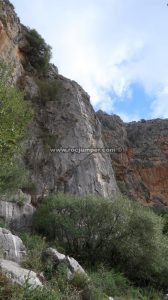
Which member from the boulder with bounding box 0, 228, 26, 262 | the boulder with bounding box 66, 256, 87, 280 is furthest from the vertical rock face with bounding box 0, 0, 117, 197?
the boulder with bounding box 66, 256, 87, 280

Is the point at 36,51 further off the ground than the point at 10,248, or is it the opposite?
the point at 36,51

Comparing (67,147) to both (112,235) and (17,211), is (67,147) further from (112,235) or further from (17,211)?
(112,235)

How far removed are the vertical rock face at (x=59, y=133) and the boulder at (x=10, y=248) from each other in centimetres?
1480

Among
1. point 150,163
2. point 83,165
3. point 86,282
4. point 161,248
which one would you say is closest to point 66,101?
point 83,165

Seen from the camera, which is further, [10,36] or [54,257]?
[10,36]

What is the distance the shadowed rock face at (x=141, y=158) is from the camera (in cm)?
4894

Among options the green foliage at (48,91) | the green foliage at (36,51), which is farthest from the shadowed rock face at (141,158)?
the green foliage at (36,51)

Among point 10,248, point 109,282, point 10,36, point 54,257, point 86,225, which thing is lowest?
point 109,282

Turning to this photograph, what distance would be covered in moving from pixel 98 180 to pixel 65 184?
3080mm

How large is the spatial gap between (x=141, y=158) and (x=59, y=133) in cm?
1444

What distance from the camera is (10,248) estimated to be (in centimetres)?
1894

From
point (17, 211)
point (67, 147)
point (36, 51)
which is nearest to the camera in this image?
point (17, 211)

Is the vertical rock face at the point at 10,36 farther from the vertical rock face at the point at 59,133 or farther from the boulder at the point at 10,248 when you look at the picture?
the boulder at the point at 10,248

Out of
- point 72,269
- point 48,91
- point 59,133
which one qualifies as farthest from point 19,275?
point 48,91
